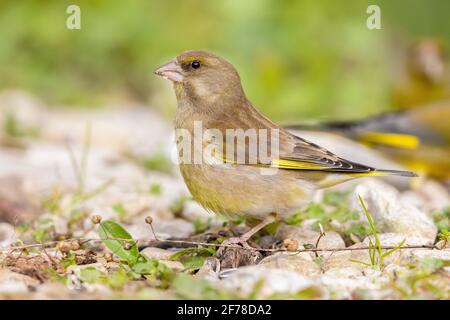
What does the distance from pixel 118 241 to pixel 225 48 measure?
566 cm

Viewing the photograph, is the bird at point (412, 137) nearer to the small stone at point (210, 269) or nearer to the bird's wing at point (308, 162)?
the bird's wing at point (308, 162)

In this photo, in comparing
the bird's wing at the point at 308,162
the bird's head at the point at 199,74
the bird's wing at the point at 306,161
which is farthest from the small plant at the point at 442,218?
the bird's head at the point at 199,74

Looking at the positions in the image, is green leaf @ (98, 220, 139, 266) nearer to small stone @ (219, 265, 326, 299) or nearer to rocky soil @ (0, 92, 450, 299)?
rocky soil @ (0, 92, 450, 299)

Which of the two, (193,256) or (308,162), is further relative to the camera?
(308,162)

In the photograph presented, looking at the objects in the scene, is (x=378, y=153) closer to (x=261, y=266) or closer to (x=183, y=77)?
(x=183, y=77)

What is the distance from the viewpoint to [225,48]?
938cm

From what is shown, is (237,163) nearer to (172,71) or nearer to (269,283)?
(172,71)

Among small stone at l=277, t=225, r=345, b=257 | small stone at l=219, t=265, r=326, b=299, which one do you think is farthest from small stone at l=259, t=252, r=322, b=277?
small stone at l=219, t=265, r=326, b=299

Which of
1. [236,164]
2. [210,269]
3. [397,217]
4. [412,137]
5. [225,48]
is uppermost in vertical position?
[225,48]

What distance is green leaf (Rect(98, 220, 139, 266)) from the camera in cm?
391

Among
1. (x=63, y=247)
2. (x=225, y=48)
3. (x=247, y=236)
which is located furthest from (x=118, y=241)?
(x=225, y=48)

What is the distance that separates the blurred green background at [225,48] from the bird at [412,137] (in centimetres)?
127

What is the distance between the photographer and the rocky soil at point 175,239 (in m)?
3.46

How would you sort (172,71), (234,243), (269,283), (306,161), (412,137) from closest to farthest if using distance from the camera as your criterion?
(269,283) → (234,243) → (306,161) → (172,71) → (412,137)
